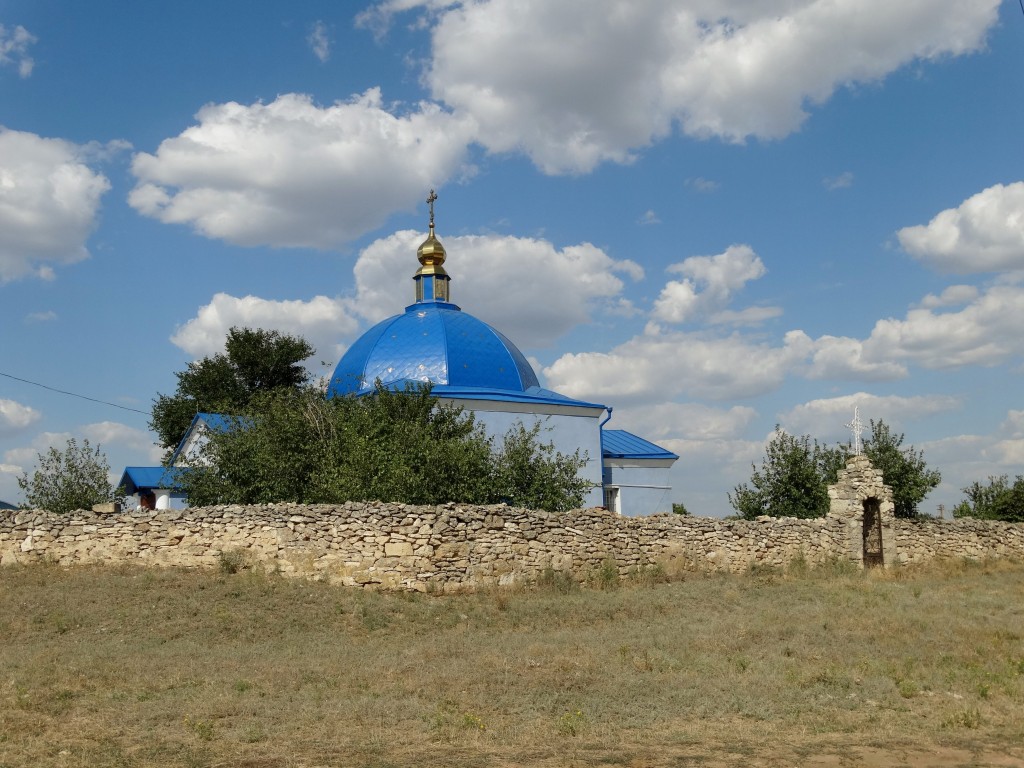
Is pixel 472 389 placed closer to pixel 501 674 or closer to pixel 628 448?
pixel 628 448

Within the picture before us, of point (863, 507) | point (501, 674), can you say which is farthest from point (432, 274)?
point (501, 674)

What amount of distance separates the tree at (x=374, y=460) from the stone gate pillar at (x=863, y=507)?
20.7 ft

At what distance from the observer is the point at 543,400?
26.7m

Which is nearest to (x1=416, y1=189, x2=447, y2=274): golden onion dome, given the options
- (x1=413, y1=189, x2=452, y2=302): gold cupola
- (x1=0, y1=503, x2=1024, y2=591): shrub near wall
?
(x1=413, y1=189, x2=452, y2=302): gold cupola

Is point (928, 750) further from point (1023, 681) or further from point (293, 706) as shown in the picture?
point (293, 706)

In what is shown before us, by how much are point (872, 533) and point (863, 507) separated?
0.99 metres

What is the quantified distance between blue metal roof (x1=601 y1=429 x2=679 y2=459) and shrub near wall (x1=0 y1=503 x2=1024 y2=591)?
40.9ft

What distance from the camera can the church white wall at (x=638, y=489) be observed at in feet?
99.9

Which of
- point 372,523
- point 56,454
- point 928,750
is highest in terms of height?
point 56,454

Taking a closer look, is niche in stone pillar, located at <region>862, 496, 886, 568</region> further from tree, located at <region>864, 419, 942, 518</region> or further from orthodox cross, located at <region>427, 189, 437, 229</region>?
orthodox cross, located at <region>427, 189, 437, 229</region>

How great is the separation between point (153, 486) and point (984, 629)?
89.7 ft

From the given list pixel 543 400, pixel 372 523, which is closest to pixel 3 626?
pixel 372 523

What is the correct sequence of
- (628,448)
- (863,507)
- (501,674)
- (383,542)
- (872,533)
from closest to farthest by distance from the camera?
1. (501,674)
2. (383,542)
3. (863,507)
4. (872,533)
5. (628,448)

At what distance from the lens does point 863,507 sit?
70.6ft
